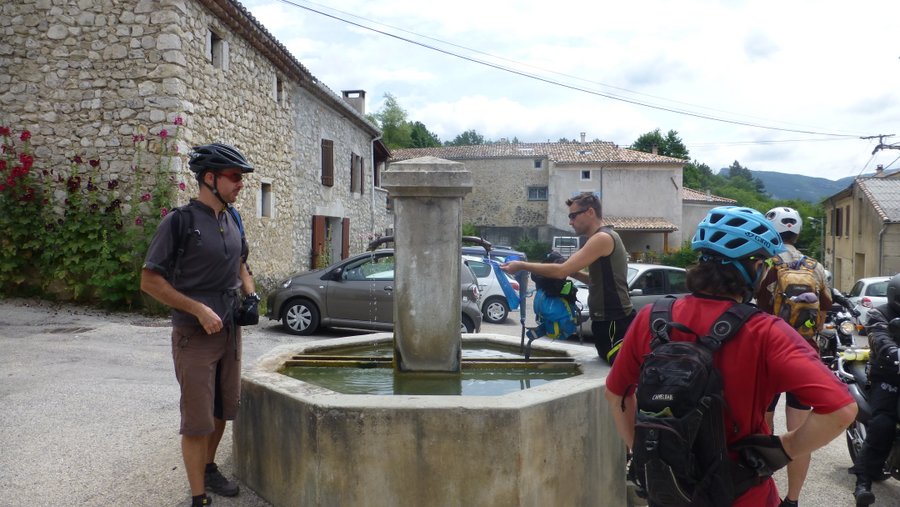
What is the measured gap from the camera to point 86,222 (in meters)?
10.6

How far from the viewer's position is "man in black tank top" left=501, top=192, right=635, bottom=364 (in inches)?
152

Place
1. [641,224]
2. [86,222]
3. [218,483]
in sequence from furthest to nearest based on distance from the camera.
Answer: [641,224], [86,222], [218,483]

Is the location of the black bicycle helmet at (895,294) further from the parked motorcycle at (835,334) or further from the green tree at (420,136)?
the green tree at (420,136)

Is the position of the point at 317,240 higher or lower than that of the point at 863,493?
higher

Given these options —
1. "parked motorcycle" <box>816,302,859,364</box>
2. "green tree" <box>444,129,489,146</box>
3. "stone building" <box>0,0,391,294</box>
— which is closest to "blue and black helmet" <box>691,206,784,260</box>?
"parked motorcycle" <box>816,302,859,364</box>

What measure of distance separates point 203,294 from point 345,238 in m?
19.0

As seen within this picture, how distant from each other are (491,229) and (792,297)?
37.8 meters

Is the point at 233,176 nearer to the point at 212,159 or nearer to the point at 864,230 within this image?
the point at 212,159

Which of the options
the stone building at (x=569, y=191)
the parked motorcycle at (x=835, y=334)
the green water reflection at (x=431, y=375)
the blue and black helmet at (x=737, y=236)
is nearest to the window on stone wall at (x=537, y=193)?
the stone building at (x=569, y=191)

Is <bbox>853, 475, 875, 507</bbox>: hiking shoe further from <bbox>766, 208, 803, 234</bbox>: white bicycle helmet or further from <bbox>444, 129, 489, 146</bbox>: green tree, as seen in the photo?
<bbox>444, 129, 489, 146</bbox>: green tree

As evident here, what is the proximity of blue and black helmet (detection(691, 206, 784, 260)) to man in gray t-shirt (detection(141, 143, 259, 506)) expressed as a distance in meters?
2.22

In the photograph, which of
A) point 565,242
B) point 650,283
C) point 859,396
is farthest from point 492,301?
point 565,242

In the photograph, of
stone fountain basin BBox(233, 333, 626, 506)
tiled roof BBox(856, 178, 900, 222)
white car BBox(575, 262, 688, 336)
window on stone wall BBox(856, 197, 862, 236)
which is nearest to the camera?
stone fountain basin BBox(233, 333, 626, 506)

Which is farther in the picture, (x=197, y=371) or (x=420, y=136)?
(x=420, y=136)
